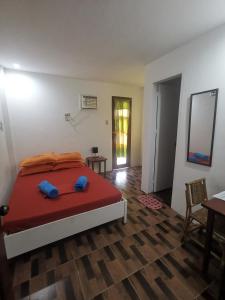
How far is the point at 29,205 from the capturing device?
1.73 metres

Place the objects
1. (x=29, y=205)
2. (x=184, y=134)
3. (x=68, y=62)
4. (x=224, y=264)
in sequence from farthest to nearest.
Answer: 1. (x=68, y=62)
2. (x=184, y=134)
3. (x=29, y=205)
4. (x=224, y=264)

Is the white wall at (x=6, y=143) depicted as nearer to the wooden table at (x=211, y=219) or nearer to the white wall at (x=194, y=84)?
A: the white wall at (x=194, y=84)

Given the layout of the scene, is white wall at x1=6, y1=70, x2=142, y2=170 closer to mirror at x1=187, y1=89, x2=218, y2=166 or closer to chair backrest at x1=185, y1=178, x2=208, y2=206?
mirror at x1=187, y1=89, x2=218, y2=166

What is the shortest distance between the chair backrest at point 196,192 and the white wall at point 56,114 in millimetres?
2850

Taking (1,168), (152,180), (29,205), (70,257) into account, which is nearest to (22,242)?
(29,205)

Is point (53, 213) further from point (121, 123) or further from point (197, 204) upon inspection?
point (121, 123)

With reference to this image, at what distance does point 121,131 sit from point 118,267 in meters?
3.45

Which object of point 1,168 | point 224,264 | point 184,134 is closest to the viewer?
point 224,264

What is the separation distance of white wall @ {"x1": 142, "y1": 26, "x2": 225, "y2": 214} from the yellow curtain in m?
1.59

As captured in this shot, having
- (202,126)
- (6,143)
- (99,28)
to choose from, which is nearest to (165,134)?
(202,126)

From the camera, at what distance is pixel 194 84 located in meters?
1.94

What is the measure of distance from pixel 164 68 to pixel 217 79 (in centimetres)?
91

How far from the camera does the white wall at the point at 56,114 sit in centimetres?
314

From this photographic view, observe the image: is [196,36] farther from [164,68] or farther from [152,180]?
[152,180]
